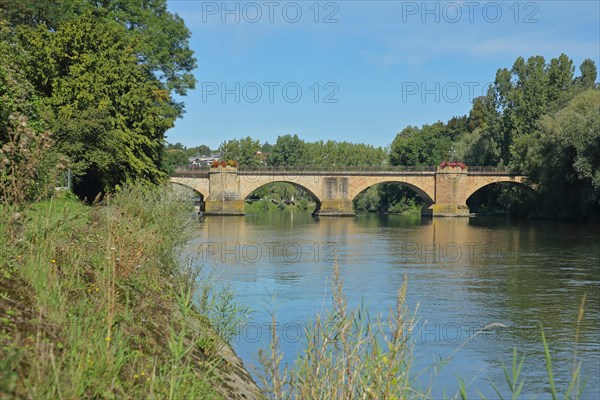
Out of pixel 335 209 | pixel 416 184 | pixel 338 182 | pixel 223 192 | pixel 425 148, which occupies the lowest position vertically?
pixel 335 209

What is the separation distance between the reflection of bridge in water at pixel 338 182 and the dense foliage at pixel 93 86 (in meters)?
35.6

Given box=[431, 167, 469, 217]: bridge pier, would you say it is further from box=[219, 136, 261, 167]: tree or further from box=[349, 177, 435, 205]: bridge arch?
box=[219, 136, 261, 167]: tree

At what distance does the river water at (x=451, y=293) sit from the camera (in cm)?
1057

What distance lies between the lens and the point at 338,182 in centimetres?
7194

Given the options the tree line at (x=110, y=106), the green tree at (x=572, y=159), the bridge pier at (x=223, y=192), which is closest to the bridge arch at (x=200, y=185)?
the bridge pier at (x=223, y=192)

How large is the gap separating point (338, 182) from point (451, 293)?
179 feet

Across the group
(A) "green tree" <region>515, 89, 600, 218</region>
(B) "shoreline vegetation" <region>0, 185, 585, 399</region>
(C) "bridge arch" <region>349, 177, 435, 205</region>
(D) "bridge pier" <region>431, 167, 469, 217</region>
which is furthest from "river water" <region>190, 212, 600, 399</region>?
(C) "bridge arch" <region>349, 177, 435, 205</region>

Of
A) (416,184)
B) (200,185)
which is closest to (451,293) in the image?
(200,185)

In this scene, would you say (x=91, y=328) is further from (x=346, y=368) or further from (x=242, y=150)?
(x=242, y=150)

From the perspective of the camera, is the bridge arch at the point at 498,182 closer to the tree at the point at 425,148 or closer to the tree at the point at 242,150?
the tree at the point at 425,148

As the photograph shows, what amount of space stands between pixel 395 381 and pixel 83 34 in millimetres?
24207

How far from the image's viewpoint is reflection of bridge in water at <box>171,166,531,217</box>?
6825 centimetres

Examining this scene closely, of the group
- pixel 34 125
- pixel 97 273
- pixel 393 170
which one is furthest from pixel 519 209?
pixel 97 273

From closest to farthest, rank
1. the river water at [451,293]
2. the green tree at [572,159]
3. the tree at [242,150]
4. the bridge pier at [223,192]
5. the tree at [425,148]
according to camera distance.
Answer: the river water at [451,293]
the green tree at [572,159]
the bridge pier at [223,192]
the tree at [425,148]
the tree at [242,150]
